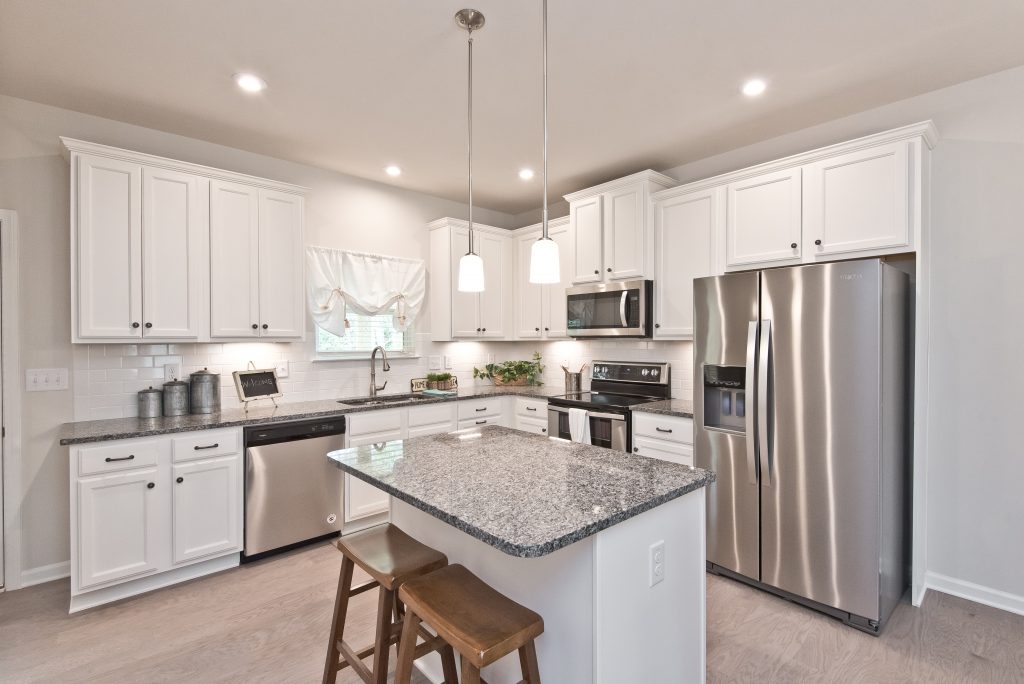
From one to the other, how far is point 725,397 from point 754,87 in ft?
5.61

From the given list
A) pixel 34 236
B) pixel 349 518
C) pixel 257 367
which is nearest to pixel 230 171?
pixel 34 236

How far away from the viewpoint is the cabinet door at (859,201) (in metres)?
2.62

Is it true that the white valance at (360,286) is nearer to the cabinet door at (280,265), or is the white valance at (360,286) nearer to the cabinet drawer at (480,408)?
the cabinet door at (280,265)

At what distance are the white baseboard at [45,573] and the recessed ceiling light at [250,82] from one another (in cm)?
296

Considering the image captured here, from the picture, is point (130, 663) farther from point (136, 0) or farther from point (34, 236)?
point (136, 0)

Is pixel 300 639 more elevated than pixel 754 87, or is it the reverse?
pixel 754 87

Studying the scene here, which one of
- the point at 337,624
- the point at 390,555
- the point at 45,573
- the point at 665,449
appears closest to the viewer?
the point at 390,555

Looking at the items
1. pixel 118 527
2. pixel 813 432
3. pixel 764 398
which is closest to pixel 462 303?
pixel 764 398

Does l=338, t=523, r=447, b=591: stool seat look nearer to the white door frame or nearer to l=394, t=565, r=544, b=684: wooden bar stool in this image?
l=394, t=565, r=544, b=684: wooden bar stool

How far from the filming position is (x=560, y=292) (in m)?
4.56

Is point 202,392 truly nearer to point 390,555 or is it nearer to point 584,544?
point 390,555

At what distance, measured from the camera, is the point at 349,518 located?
3.62 m

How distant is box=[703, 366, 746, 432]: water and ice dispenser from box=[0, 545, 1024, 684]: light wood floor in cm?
94

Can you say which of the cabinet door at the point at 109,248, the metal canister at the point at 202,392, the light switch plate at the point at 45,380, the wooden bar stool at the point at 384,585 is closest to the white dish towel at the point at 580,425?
the wooden bar stool at the point at 384,585
